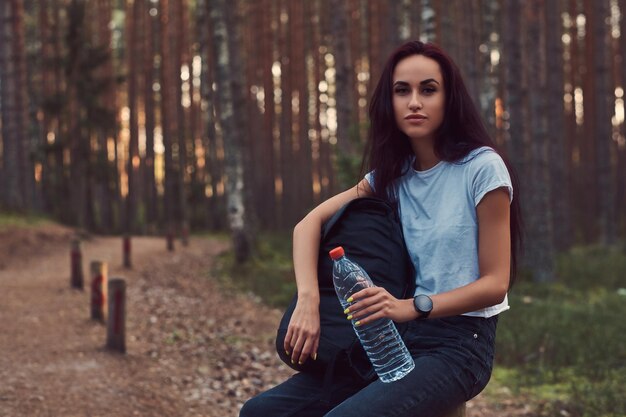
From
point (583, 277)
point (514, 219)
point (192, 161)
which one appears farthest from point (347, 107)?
point (192, 161)

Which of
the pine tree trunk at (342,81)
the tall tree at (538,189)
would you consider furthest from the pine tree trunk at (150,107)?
the tall tree at (538,189)

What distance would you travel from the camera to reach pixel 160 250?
21.9 m

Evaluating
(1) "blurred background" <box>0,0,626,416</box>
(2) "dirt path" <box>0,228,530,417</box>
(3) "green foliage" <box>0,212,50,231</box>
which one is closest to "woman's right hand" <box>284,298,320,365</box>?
(1) "blurred background" <box>0,0,626,416</box>

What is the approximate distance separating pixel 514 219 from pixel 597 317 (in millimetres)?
7512

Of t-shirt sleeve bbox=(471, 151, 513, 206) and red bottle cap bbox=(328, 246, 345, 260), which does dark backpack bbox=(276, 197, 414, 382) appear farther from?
t-shirt sleeve bbox=(471, 151, 513, 206)

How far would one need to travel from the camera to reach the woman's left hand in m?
2.46

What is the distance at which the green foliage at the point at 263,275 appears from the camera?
13000 mm

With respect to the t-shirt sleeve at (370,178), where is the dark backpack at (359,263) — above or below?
below

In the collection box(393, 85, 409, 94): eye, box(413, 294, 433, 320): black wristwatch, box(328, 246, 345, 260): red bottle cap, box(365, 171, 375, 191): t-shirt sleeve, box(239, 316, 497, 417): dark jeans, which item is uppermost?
box(393, 85, 409, 94): eye

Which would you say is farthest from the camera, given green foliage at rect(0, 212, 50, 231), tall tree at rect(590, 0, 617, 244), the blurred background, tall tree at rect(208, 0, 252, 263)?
tall tree at rect(590, 0, 617, 244)

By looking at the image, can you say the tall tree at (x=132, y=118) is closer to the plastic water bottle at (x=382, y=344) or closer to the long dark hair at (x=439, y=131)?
the long dark hair at (x=439, y=131)

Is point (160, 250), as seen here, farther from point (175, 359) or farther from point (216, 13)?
Answer: point (175, 359)

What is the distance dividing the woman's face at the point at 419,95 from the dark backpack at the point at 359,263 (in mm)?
317

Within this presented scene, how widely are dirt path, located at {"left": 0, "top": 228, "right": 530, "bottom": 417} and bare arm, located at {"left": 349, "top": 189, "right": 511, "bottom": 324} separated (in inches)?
171
